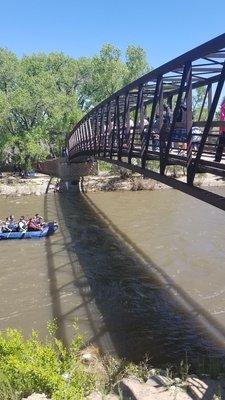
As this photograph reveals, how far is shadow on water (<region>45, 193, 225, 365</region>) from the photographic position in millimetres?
12398

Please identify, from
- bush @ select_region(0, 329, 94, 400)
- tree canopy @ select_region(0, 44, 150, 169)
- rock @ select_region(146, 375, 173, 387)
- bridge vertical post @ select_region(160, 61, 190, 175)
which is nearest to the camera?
bush @ select_region(0, 329, 94, 400)

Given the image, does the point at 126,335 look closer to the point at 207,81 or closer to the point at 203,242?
the point at 207,81

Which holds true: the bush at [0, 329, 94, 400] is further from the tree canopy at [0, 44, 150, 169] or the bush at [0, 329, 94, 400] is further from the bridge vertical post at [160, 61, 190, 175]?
the tree canopy at [0, 44, 150, 169]

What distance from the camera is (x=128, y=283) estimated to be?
1766cm

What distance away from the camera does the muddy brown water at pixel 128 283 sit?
13.1m

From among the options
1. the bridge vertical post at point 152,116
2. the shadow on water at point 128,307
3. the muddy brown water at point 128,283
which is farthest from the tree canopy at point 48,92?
the bridge vertical post at point 152,116

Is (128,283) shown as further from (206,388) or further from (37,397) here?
(37,397)

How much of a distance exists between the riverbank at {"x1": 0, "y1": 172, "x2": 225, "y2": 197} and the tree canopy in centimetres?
376

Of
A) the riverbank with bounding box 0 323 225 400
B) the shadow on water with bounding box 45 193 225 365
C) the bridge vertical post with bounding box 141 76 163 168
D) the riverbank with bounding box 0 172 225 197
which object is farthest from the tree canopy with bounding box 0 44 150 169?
the riverbank with bounding box 0 323 225 400

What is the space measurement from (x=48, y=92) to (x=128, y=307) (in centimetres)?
4353

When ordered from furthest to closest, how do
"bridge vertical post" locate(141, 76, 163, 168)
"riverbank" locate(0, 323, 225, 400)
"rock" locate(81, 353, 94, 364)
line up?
"bridge vertical post" locate(141, 76, 163, 168) → "rock" locate(81, 353, 94, 364) → "riverbank" locate(0, 323, 225, 400)

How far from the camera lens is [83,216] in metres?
33.4

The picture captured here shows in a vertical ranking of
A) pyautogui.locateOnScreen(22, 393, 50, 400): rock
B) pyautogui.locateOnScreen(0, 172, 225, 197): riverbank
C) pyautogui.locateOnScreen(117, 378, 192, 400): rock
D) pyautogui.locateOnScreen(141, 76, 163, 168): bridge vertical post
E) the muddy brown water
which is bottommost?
pyautogui.locateOnScreen(0, 172, 225, 197): riverbank

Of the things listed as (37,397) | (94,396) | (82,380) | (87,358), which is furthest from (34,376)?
(87,358)
